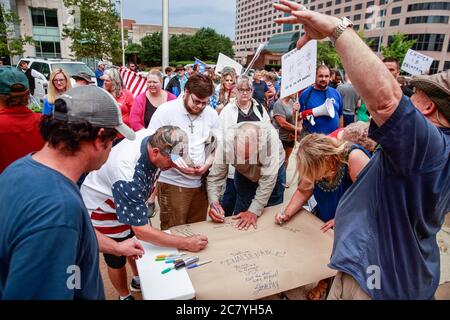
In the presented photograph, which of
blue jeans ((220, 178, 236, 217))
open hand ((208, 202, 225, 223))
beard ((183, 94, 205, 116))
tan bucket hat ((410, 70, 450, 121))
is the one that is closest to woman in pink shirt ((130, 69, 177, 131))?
beard ((183, 94, 205, 116))

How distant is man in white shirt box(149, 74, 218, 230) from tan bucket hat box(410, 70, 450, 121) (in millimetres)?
1894

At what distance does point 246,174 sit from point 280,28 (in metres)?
105

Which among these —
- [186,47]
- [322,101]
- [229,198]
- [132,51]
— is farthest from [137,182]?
[186,47]

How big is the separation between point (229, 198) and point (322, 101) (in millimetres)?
2196

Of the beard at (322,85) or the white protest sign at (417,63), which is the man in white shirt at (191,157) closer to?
the beard at (322,85)

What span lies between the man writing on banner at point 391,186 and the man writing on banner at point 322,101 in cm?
300

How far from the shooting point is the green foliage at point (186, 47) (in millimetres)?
52688

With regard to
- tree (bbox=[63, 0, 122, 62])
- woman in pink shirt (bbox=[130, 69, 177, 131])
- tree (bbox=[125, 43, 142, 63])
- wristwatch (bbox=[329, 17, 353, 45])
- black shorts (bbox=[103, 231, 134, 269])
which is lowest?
black shorts (bbox=[103, 231, 134, 269])

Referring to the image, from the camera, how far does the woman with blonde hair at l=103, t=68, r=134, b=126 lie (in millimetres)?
3926

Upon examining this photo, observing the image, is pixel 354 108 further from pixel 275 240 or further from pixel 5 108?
pixel 5 108

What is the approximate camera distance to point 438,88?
96 cm

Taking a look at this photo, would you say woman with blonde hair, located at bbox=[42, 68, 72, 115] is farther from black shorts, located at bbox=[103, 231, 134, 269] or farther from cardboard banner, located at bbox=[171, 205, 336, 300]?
cardboard banner, located at bbox=[171, 205, 336, 300]

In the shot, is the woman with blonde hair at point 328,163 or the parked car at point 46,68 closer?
the woman with blonde hair at point 328,163
